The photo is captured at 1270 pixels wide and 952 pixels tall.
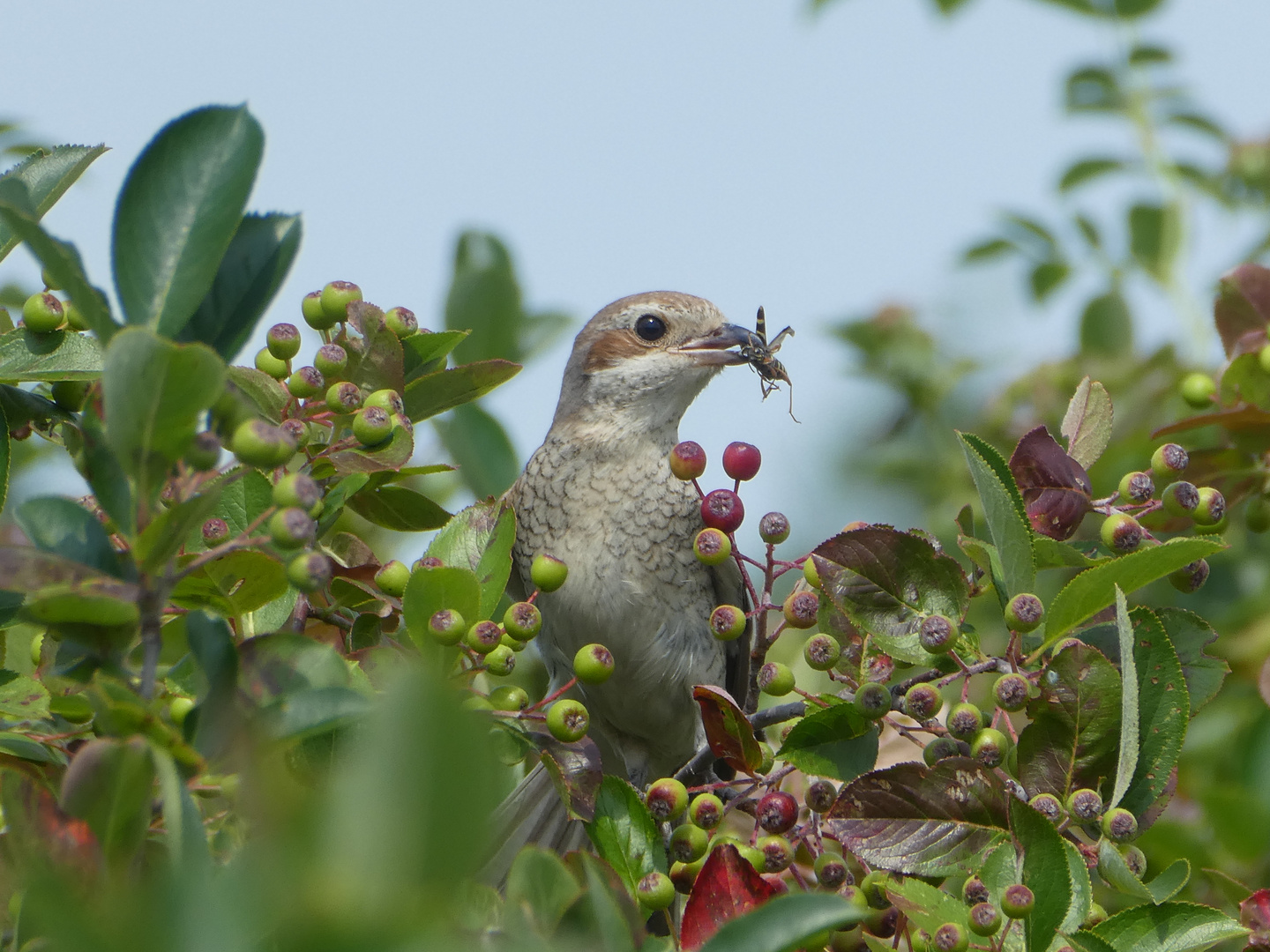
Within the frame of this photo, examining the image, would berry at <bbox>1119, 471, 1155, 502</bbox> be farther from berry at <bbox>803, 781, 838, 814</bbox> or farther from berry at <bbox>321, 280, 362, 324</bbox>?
berry at <bbox>321, 280, 362, 324</bbox>

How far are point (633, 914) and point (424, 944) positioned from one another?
2.55ft

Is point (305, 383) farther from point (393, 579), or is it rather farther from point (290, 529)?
point (290, 529)

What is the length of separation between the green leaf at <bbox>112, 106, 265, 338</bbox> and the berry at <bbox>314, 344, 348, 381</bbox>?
0.59 meters

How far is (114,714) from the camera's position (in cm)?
113

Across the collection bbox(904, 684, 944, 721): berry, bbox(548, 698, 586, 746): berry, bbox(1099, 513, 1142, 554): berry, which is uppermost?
bbox(1099, 513, 1142, 554): berry

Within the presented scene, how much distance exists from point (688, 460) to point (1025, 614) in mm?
766

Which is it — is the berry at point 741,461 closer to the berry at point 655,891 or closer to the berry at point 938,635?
the berry at point 938,635

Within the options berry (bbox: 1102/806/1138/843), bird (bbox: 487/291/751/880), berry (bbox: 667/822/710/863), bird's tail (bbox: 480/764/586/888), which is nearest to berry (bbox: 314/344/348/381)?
berry (bbox: 667/822/710/863)

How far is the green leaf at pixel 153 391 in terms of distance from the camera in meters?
1.07

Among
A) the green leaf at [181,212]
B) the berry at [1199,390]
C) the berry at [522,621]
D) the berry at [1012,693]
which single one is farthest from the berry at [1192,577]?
the green leaf at [181,212]

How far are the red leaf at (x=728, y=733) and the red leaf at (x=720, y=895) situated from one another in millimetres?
372

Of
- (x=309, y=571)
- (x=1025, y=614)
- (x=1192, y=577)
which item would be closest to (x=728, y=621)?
(x=1025, y=614)

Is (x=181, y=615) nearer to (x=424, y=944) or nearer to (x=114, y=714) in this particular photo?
(x=114, y=714)

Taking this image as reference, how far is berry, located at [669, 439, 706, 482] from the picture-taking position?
2.30 m
